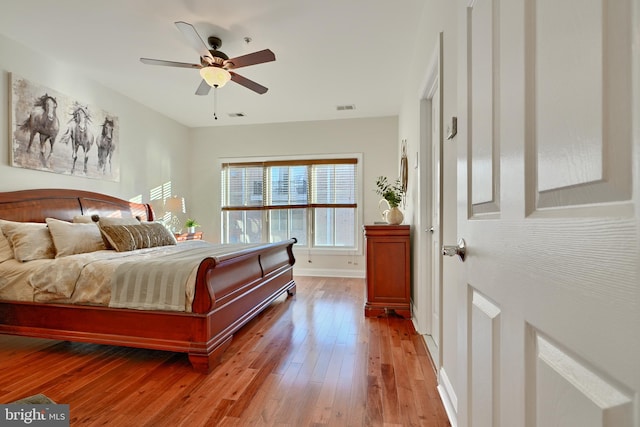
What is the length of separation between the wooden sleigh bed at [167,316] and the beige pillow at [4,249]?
36 centimetres

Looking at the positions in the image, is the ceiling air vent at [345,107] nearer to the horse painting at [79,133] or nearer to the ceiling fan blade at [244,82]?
the ceiling fan blade at [244,82]

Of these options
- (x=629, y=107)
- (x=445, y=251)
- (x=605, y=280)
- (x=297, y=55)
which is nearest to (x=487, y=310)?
(x=445, y=251)

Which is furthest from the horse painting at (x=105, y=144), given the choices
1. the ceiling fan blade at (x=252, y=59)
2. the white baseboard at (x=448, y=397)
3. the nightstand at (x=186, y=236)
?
the white baseboard at (x=448, y=397)

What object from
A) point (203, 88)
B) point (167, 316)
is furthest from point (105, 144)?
point (167, 316)

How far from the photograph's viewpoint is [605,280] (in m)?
0.38

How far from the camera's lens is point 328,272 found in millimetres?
5414

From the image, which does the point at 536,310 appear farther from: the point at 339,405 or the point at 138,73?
the point at 138,73

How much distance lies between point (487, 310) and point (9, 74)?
14.4ft

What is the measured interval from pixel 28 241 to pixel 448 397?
339cm

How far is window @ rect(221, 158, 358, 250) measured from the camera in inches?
215

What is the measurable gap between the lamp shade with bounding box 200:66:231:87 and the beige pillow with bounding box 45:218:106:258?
1.91 metres

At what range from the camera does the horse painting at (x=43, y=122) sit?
310 cm

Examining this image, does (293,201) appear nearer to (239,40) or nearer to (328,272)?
(328,272)

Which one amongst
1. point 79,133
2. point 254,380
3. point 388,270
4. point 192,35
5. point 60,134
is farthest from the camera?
point 79,133
